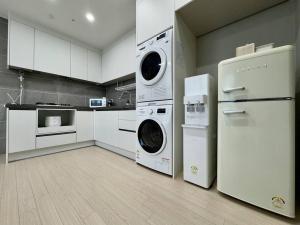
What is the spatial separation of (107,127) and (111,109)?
1.10ft

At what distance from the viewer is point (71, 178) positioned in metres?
1.40

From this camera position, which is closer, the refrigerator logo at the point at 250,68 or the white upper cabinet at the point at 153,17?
the refrigerator logo at the point at 250,68

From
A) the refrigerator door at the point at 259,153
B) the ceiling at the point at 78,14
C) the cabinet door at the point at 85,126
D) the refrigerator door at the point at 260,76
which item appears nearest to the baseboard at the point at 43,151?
the cabinet door at the point at 85,126

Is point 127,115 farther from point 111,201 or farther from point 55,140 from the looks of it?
point 55,140

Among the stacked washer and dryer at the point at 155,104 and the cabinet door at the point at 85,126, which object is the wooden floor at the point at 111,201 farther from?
the cabinet door at the point at 85,126

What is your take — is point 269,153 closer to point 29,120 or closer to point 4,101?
point 29,120

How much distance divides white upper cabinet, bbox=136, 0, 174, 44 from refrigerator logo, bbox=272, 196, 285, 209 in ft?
5.42

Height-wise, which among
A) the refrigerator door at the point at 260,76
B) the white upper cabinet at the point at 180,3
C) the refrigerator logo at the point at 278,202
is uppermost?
the white upper cabinet at the point at 180,3

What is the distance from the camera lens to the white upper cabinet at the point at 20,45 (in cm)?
211

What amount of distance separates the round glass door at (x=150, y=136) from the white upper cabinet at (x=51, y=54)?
204 cm

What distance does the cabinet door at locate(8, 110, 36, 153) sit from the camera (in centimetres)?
184

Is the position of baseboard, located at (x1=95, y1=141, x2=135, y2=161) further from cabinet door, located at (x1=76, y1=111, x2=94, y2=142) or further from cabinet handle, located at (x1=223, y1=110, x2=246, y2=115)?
cabinet handle, located at (x1=223, y1=110, x2=246, y2=115)

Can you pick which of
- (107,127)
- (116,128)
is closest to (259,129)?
(116,128)

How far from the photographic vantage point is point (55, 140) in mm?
2254
